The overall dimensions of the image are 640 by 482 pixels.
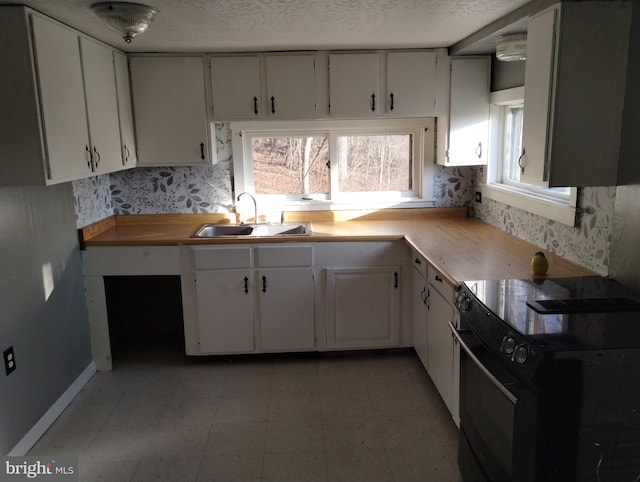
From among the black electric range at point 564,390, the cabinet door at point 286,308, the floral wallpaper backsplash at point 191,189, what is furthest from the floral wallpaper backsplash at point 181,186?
the black electric range at point 564,390

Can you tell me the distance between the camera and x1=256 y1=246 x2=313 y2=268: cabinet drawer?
329 cm

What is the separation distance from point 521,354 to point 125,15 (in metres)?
2.00

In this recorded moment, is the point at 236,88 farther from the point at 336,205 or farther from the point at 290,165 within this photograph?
the point at 336,205

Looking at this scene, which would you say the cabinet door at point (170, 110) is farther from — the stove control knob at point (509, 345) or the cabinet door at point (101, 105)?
the stove control knob at point (509, 345)

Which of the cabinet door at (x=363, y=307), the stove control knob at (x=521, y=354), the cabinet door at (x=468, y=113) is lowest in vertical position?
the cabinet door at (x=363, y=307)

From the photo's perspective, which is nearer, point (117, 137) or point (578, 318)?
point (578, 318)

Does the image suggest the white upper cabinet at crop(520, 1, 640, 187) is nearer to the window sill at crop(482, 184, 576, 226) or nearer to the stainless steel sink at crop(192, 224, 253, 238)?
the window sill at crop(482, 184, 576, 226)

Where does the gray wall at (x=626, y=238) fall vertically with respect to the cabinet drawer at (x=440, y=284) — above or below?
above

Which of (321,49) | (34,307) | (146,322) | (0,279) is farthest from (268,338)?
(321,49)

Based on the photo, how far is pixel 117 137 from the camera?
3141mm

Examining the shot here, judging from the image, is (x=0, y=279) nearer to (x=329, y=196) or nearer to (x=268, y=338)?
(x=268, y=338)

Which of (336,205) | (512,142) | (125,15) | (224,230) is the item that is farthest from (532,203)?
(125,15)

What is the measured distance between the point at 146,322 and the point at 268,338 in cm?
112

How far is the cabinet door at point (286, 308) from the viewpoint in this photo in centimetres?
333
